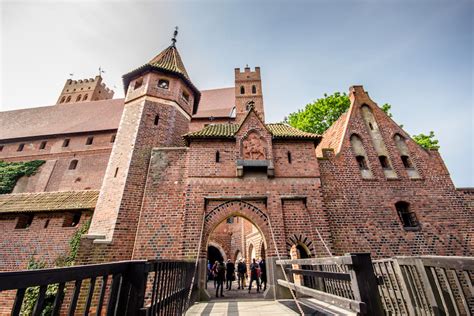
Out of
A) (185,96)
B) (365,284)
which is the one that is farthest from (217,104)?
(365,284)

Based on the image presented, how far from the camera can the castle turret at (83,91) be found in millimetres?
37469

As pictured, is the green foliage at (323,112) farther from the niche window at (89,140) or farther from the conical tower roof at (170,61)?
the niche window at (89,140)

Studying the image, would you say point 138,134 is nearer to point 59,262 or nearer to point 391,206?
point 59,262

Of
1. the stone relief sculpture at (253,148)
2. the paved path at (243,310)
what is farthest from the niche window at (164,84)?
the paved path at (243,310)

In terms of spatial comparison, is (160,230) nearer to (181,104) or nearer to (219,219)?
(219,219)

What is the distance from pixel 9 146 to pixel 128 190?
22.7 m

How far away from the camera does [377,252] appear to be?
352 inches

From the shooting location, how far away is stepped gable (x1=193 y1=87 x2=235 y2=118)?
21983 mm

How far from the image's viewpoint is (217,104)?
83.1ft

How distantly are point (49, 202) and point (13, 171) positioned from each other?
12.4 meters

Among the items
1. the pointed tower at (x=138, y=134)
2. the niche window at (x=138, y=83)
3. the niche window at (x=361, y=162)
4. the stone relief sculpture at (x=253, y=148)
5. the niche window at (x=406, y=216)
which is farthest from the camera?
the niche window at (x=138, y=83)

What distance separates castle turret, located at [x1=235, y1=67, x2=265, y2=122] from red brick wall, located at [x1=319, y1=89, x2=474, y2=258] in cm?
1278

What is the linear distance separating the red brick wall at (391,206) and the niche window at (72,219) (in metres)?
12.3

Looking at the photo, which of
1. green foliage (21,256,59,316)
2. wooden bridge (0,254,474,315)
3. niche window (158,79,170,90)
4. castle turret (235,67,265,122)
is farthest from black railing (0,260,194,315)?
castle turret (235,67,265,122)
